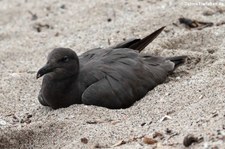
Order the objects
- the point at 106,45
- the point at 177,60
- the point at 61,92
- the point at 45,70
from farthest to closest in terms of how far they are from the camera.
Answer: the point at 106,45
the point at 177,60
the point at 61,92
the point at 45,70

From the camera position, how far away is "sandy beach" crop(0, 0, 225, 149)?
471 centimetres

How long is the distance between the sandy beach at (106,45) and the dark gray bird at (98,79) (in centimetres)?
12

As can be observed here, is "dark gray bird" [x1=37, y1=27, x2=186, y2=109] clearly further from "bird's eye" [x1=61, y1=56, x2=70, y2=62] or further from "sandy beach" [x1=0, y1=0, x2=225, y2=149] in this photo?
"sandy beach" [x1=0, y1=0, x2=225, y2=149]

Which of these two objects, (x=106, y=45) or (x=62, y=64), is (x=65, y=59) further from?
(x=106, y=45)

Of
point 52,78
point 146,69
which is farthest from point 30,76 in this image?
point 146,69

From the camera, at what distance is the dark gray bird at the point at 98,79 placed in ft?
18.7

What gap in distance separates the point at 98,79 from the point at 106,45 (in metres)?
1.80

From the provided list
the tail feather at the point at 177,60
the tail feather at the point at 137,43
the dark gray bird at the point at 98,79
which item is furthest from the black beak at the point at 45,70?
the tail feather at the point at 177,60

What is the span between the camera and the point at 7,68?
287 inches

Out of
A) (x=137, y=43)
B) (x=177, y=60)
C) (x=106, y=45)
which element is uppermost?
(x=137, y=43)

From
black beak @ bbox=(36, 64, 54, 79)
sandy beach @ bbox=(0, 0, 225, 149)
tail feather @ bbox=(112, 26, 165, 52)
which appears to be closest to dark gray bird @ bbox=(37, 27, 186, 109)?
black beak @ bbox=(36, 64, 54, 79)

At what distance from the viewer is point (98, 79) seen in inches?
228

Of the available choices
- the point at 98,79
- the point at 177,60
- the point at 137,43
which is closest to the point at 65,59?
the point at 98,79

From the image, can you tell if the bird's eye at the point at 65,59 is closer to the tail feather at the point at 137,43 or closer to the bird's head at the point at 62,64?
the bird's head at the point at 62,64
